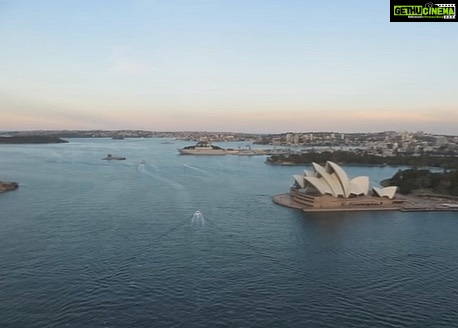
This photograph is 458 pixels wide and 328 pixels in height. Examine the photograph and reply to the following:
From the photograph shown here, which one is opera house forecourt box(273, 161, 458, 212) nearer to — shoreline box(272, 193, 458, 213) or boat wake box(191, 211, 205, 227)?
shoreline box(272, 193, 458, 213)

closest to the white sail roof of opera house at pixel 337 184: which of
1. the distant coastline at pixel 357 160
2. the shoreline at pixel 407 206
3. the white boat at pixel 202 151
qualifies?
the shoreline at pixel 407 206

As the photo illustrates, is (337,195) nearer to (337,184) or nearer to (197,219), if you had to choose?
(337,184)

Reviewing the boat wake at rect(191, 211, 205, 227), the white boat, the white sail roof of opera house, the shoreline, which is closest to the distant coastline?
the white boat

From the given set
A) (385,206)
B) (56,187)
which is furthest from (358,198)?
(56,187)

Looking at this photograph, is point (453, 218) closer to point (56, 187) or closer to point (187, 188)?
point (187, 188)

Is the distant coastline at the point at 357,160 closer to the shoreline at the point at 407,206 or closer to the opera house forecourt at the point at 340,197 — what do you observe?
the shoreline at the point at 407,206
